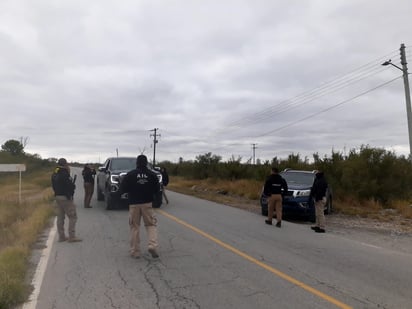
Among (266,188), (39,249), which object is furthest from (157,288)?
(266,188)

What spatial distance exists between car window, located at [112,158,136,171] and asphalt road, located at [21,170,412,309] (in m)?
6.05

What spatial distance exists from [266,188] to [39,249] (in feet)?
22.4

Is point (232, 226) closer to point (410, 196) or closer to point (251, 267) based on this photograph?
point (251, 267)

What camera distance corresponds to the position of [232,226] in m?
12.9

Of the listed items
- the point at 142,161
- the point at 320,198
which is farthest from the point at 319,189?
the point at 142,161

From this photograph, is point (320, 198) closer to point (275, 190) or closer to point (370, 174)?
point (275, 190)

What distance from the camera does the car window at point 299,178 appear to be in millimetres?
16280

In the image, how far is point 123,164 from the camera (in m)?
18.2

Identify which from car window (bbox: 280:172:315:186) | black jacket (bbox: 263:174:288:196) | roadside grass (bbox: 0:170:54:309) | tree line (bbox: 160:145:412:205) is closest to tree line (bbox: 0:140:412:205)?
tree line (bbox: 160:145:412:205)

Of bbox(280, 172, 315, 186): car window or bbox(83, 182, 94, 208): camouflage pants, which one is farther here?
bbox(83, 182, 94, 208): camouflage pants

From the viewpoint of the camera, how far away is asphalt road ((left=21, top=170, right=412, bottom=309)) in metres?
5.80

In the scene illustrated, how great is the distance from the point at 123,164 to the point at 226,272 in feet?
38.2

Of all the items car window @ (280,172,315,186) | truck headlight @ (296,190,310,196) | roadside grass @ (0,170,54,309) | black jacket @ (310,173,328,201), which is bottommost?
roadside grass @ (0,170,54,309)

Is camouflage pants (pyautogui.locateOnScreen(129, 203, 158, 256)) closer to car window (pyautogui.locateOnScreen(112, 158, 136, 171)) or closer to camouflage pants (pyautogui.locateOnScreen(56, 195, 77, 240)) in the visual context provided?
camouflage pants (pyautogui.locateOnScreen(56, 195, 77, 240))
